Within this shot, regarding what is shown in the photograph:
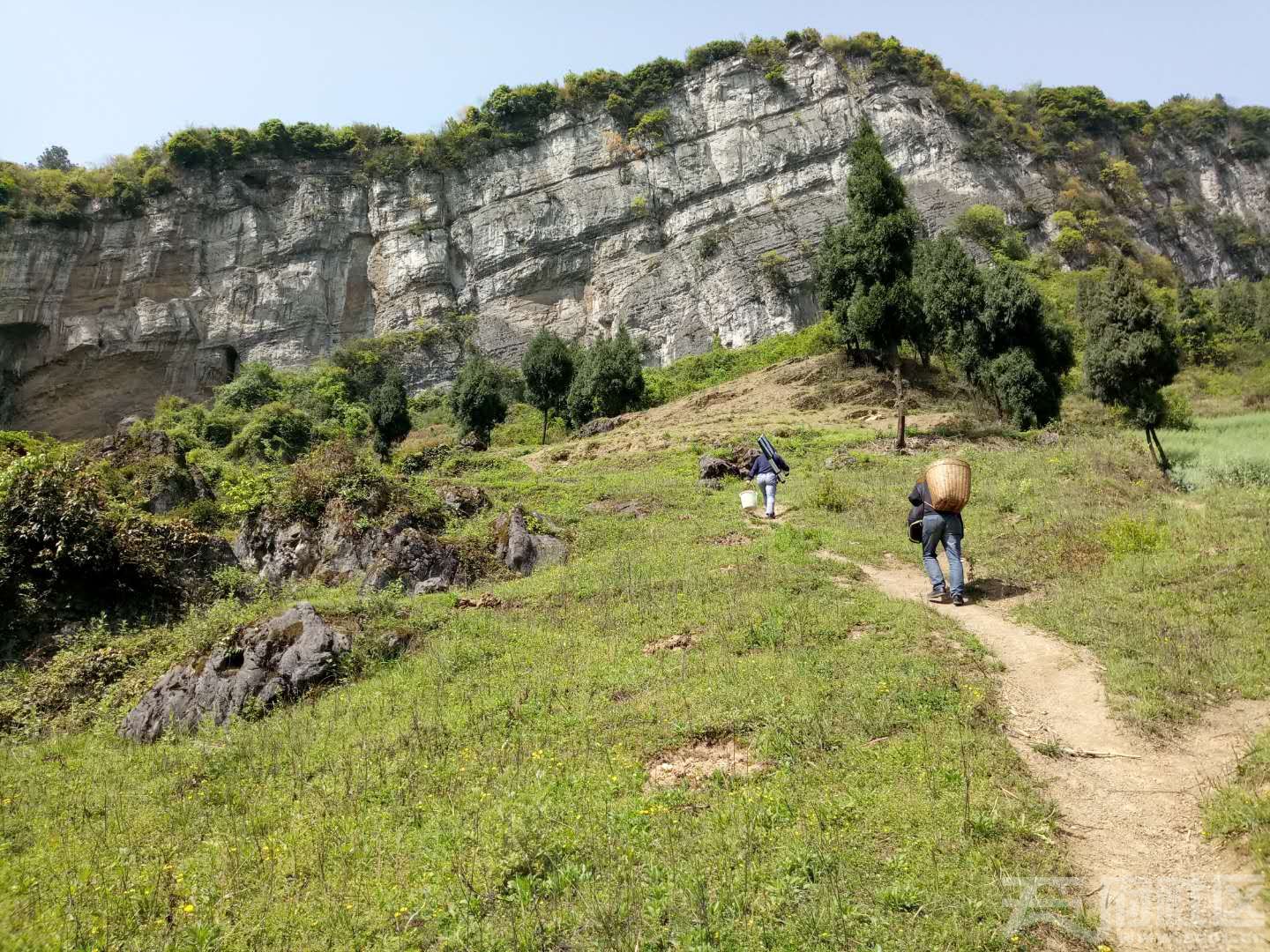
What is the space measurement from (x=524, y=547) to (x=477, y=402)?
27.9 meters

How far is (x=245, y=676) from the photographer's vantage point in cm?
864

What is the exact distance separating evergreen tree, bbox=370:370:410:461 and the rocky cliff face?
64.2ft

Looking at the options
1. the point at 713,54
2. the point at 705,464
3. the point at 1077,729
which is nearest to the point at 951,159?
the point at 713,54

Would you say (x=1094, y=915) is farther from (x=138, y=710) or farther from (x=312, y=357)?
(x=312, y=357)

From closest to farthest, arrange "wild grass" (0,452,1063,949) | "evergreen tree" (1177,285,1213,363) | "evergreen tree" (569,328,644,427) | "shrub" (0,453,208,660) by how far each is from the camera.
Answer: "wild grass" (0,452,1063,949)
"shrub" (0,453,208,660)
"evergreen tree" (569,328,644,427)
"evergreen tree" (1177,285,1213,363)

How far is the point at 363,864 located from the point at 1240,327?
2187 inches

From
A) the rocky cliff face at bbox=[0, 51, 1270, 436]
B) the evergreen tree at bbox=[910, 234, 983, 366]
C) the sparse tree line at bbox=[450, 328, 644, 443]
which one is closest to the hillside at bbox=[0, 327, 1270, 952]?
the evergreen tree at bbox=[910, 234, 983, 366]

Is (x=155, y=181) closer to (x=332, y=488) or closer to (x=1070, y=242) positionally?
(x=332, y=488)

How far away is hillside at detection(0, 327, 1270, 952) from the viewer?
13.6ft

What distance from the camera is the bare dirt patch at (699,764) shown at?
18.4ft

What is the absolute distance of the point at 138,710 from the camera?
866 centimetres

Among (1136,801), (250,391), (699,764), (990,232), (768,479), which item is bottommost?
(1136,801)

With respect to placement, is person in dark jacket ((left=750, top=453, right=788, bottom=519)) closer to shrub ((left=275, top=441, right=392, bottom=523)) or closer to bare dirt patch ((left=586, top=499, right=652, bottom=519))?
bare dirt patch ((left=586, top=499, right=652, bottom=519))

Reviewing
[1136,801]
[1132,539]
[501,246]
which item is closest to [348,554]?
[1136,801]
